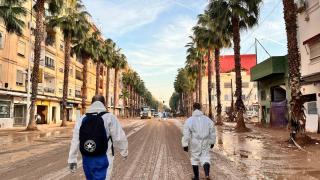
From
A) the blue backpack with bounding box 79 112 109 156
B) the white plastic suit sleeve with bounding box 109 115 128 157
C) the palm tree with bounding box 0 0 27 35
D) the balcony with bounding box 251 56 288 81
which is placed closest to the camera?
the blue backpack with bounding box 79 112 109 156

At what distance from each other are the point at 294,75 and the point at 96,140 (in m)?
14.4

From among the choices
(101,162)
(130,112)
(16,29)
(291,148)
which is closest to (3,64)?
(16,29)

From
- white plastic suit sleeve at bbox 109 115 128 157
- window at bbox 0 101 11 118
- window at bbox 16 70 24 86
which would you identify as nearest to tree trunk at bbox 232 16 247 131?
window at bbox 0 101 11 118

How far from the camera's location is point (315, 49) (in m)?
25.8

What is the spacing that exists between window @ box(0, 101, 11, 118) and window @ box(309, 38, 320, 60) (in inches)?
1074

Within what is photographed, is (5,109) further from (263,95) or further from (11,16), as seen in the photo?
(263,95)

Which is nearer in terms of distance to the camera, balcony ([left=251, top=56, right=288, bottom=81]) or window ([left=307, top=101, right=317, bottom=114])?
window ([left=307, top=101, right=317, bottom=114])

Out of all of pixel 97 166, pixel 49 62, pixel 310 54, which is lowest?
pixel 97 166

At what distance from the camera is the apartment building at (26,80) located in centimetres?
3794

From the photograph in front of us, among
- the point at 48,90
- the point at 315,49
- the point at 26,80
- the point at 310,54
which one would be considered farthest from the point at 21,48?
the point at 315,49

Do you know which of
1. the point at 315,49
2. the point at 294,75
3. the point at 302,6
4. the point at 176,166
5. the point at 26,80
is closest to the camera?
the point at 176,166

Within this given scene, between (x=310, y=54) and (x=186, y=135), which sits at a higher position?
(x=310, y=54)

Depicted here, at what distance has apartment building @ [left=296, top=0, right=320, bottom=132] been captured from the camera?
998 inches

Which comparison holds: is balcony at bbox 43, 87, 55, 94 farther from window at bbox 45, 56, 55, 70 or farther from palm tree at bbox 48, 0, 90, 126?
palm tree at bbox 48, 0, 90, 126
